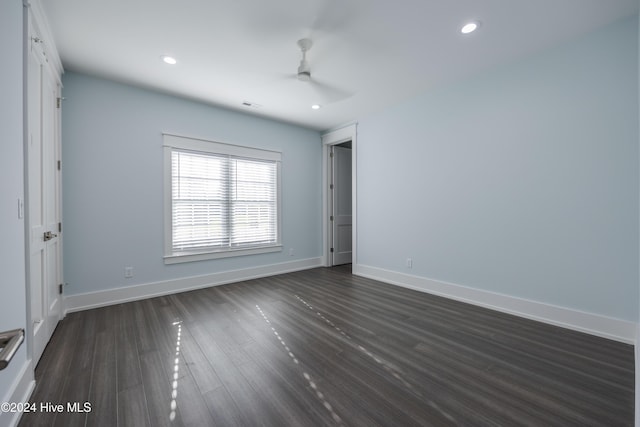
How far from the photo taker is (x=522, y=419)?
4.61ft

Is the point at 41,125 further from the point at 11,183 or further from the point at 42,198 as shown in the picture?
the point at 11,183

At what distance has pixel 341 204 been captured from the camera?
5520 mm

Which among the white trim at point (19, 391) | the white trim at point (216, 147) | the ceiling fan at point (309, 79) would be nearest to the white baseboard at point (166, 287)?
the white trim at point (19, 391)

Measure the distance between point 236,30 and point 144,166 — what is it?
2.17 m

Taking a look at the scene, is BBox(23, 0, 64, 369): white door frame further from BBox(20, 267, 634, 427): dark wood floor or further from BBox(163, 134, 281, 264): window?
BBox(163, 134, 281, 264): window

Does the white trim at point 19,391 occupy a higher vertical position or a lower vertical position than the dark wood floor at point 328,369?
higher

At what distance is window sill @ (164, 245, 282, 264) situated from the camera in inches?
143

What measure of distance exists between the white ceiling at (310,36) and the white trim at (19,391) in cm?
260

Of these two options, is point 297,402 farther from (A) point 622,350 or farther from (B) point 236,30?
(B) point 236,30

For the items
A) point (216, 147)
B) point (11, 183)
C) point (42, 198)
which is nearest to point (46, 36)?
point (42, 198)

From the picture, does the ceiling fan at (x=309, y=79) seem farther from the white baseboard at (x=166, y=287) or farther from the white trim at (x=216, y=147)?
the white baseboard at (x=166, y=287)

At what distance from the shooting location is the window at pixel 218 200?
3.66 metres

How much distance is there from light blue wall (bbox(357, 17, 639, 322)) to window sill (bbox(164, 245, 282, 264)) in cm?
222

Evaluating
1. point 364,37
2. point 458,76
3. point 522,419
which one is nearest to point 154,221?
point 364,37
